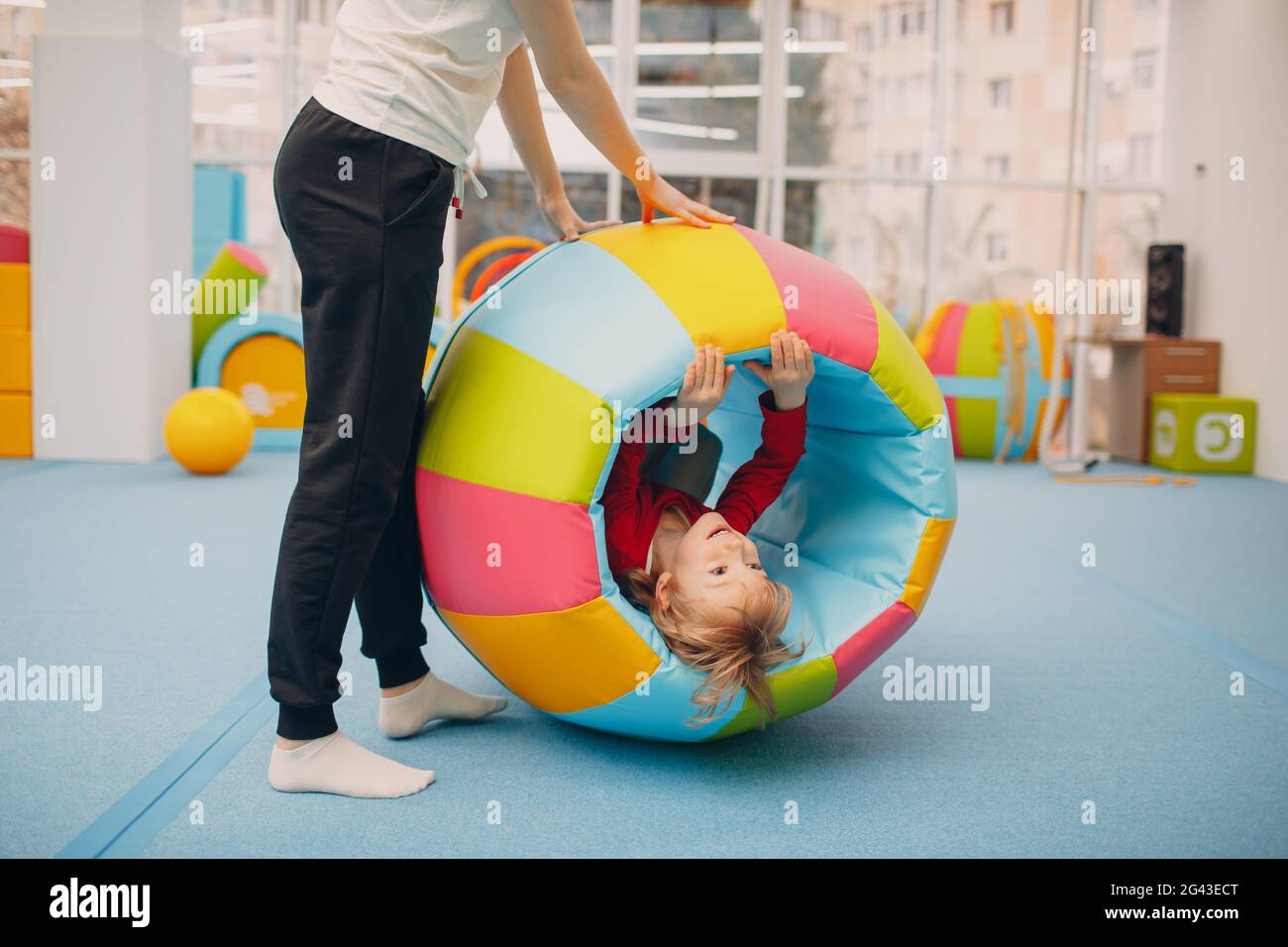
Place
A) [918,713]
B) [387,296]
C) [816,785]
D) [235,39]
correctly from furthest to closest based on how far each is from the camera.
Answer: [235,39] < [918,713] < [816,785] < [387,296]

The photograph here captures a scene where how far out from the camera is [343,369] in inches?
70.5

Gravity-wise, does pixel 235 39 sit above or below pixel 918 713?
above

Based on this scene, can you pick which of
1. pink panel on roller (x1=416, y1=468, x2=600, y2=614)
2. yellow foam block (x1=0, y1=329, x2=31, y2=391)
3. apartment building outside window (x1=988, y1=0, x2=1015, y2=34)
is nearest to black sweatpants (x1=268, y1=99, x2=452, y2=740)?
pink panel on roller (x1=416, y1=468, x2=600, y2=614)

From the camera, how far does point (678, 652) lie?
1865 millimetres

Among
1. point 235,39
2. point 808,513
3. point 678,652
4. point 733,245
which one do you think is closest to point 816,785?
point 678,652

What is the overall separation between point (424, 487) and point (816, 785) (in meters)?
0.85

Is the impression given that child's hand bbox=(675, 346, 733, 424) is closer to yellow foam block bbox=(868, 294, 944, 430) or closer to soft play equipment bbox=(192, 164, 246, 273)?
yellow foam block bbox=(868, 294, 944, 430)

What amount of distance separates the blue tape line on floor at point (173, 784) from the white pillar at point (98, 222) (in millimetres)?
3918

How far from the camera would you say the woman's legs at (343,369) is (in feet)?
5.80

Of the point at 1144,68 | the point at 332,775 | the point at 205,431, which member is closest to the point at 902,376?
the point at 332,775

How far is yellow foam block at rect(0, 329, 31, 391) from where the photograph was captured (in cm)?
566

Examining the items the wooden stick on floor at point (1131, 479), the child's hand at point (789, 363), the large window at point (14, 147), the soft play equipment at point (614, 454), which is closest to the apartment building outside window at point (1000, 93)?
the wooden stick on floor at point (1131, 479)

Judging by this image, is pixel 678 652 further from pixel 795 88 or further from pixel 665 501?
pixel 795 88
